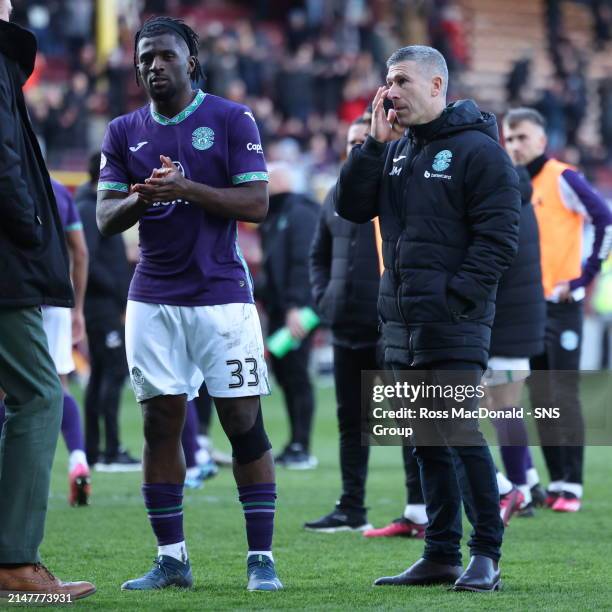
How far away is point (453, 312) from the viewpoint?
4.84 meters

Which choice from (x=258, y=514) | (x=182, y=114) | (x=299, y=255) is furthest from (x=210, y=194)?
(x=299, y=255)

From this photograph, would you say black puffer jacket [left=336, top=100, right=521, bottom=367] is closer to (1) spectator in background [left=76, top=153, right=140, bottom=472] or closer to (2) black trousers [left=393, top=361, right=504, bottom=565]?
(2) black trousers [left=393, top=361, right=504, bottom=565]

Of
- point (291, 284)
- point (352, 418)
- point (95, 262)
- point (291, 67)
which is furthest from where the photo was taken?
point (291, 67)

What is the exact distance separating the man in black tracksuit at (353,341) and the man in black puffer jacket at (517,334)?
640mm

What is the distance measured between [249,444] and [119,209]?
0.94 meters

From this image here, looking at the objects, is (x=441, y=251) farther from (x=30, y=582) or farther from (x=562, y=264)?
(x=562, y=264)

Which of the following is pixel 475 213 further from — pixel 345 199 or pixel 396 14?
pixel 396 14

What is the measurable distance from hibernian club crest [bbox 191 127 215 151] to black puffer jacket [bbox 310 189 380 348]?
1.81 meters

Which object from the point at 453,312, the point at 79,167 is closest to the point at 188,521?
the point at 453,312

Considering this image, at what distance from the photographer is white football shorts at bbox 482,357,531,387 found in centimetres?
712

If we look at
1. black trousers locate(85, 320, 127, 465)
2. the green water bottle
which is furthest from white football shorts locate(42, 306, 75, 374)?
the green water bottle

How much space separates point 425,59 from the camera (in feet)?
16.4

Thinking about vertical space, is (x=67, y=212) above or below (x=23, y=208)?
above

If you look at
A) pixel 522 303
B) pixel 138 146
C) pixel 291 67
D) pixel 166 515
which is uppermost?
pixel 291 67
